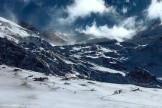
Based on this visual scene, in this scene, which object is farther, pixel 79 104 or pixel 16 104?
pixel 79 104

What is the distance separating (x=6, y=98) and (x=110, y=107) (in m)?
12.3

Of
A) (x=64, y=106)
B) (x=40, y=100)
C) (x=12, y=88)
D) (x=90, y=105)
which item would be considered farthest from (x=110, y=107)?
(x=12, y=88)

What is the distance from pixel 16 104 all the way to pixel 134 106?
13.9 m

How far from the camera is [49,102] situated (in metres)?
45.0

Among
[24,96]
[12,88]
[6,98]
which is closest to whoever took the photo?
[6,98]

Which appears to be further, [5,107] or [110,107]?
[110,107]

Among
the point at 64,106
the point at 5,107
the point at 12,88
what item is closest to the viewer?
the point at 5,107

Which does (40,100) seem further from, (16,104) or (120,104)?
(120,104)

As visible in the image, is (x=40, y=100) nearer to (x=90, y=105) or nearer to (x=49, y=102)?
(x=49, y=102)

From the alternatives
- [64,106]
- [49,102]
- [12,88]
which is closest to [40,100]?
[49,102]

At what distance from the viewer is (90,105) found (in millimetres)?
44875

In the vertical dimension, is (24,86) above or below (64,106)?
above

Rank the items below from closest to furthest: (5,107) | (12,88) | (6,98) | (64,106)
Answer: (5,107) → (64,106) → (6,98) → (12,88)

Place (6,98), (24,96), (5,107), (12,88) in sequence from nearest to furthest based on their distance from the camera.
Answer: (5,107) < (6,98) < (24,96) < (12,88)
